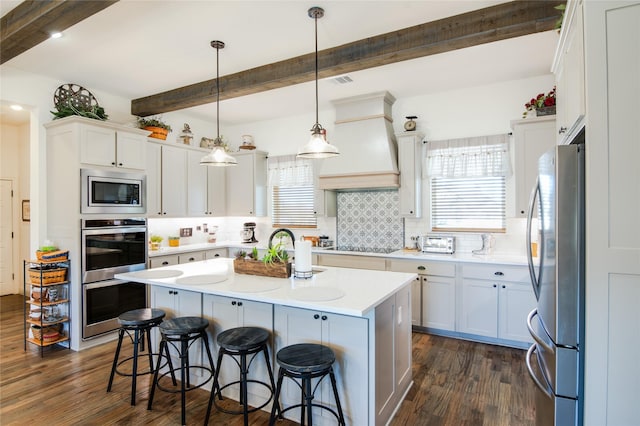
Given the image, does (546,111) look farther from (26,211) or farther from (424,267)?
(26,211)

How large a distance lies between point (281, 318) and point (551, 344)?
62.7 inches

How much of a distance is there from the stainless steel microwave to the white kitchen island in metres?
1.39

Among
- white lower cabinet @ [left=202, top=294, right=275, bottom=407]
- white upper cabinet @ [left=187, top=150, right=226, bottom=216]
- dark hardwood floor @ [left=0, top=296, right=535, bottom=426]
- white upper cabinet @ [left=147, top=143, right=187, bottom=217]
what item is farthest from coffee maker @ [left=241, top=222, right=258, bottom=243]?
white lower cabinet @ [left=202, top=294, right=275, bottom=407]

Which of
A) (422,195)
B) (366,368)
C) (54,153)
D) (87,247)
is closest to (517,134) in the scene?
(422,195)

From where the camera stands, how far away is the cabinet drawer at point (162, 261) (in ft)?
14.3

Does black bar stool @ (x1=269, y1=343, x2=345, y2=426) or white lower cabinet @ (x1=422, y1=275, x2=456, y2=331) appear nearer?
black bar stool @ (x1=269, y1=343, x2=345, y2=426)

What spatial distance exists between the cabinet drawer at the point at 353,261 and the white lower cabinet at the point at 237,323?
2081 mm

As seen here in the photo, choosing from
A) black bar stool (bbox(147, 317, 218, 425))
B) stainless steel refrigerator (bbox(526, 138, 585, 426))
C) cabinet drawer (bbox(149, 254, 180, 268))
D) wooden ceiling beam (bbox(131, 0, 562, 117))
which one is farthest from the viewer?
cabinet drawer (bbox(149, 254, 180, 268))

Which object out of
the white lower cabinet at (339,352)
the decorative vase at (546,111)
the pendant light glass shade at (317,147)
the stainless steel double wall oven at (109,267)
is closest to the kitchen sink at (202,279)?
the white lower cabinet at (339,352)

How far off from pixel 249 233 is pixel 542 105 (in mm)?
4397

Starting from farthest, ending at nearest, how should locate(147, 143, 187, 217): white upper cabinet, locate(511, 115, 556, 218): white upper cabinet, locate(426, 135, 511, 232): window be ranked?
1. locate(147, 143, 187, 217): white upper cabinet
2. locate(426, 135, 511, 232): window
3. locate(511, 115, 556, 218): white upper cabinet

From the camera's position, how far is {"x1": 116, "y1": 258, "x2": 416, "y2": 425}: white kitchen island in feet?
6.87

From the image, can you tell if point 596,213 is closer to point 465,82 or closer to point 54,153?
point 465,82

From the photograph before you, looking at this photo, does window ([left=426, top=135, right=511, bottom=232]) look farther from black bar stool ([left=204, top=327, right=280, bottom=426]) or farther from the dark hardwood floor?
black bar stool ([left=204, top=327, right=280, bottom=426])
